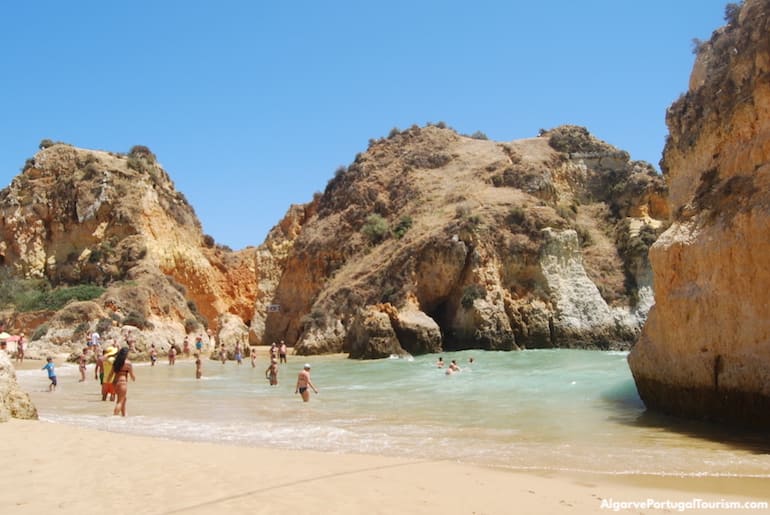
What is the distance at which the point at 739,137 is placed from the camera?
11469 mm

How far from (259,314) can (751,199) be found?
39051 millimetres

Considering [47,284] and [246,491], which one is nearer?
[246,491]

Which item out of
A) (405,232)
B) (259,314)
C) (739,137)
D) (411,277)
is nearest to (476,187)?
(405,232)

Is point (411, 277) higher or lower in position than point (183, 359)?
higher

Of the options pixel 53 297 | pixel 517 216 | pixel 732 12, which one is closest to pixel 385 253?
pixel 517 216

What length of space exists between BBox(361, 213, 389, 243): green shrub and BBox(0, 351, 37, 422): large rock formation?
30400 mm

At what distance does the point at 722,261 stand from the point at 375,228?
101 ft

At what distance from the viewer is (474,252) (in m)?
32.8

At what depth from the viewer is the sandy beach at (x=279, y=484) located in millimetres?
5820

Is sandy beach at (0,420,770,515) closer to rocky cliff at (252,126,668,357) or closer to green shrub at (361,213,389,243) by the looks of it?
rocky cliff at (252,126,668,357)

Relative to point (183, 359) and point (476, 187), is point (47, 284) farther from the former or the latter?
point (476, 187)

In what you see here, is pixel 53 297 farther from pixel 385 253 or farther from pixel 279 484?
pixel 279 484

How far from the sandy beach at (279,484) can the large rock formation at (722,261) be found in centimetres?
305

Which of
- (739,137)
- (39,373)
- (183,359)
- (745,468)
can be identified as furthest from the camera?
(183,359)
